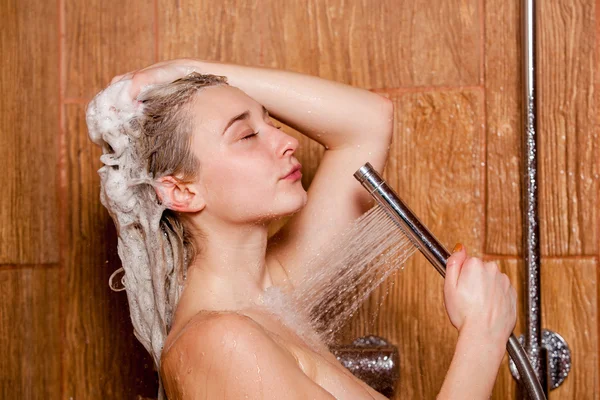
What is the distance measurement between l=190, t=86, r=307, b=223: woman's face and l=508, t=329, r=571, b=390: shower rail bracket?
77 centimetres

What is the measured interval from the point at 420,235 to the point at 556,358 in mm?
749

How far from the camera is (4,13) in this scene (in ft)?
5.65

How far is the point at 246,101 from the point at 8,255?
0.67 m

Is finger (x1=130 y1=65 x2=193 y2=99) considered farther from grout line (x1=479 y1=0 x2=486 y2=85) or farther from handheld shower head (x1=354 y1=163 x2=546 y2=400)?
grout line (x1=479 y1=0 x2=486 y2=85)

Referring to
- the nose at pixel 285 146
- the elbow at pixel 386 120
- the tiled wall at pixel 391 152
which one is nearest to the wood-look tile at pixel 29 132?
the tiled wall at pixel 391 152

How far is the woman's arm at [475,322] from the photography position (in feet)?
4.00

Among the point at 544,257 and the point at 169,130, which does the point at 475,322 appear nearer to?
the point at 169,130

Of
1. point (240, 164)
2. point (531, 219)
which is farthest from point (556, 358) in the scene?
point (240, 164)

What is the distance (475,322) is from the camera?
4.09 ft

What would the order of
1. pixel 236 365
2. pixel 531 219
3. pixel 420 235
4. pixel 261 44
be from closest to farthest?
pixel 236 365 → pixel 420 235 → pixel 531 219 → pixel 261 44

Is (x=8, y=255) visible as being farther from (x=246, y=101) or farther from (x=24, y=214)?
(x=246, y=101)

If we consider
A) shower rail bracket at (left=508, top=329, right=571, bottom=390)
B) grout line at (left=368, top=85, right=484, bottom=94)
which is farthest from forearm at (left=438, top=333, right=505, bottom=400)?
grout line at (left=368, top=85, right=484, bottom=94)

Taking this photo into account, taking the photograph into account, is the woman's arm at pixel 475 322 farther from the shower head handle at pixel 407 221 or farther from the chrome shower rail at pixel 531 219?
the chrome shower rail at pixel 531 219

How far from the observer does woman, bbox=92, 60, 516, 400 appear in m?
1.21
